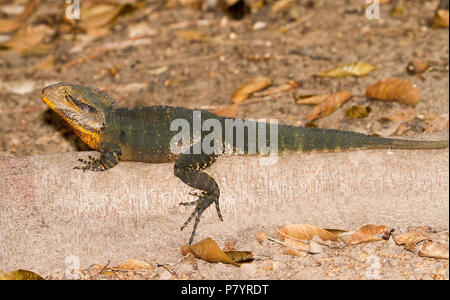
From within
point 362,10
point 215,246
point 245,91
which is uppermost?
point 362,10

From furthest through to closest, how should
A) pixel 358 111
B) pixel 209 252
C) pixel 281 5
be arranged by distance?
pixel 281 5 < pixel 358 111 < pixel 209 252

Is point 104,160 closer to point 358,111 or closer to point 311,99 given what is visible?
point 311,99

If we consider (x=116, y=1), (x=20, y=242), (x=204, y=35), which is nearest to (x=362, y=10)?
(x=204, y=35)

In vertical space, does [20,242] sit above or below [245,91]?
below

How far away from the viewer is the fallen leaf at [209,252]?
11.8 ft

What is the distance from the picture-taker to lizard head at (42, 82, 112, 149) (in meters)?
4.05

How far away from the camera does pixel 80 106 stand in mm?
4086

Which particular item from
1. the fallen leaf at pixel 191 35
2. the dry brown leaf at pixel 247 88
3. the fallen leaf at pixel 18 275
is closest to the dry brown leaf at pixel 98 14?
the fallen leaf at pixel 191 35

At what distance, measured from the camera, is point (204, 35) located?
22.0 feet

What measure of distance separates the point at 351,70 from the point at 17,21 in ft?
16.9

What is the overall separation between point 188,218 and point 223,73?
2.69 meters

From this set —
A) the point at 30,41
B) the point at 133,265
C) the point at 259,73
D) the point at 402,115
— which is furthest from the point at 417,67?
the point at 30,41

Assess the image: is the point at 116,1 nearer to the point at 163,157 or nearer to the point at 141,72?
the point at 141,72

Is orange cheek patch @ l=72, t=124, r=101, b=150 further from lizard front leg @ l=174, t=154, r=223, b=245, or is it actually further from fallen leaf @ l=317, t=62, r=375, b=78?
fallen leaf @ l=317, t=62, r=375, b=78
